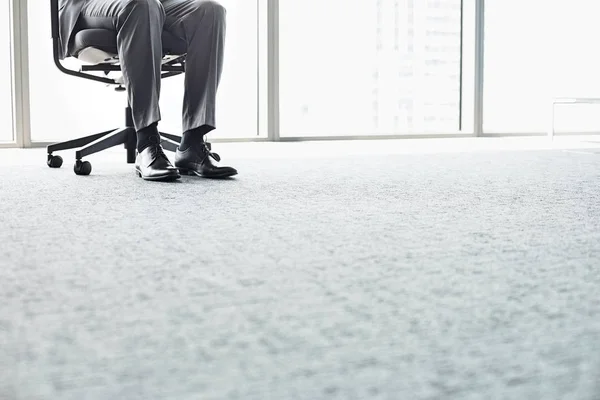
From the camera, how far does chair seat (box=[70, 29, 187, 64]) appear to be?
2.24 meters

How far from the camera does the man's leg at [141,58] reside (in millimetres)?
2117

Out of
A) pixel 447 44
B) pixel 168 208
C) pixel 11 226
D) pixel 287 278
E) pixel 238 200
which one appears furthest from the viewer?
pixel 447 44

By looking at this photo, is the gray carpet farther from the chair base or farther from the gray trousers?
the chair base

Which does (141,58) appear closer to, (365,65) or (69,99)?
(69,99)

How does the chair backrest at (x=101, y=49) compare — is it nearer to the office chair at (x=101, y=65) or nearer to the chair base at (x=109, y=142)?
the office chair at (x=101, y=65)

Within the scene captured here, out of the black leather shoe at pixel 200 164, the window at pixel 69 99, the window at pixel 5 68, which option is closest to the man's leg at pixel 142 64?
the black leather shoe at pixel 200 164

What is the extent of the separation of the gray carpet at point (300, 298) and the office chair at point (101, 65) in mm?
725

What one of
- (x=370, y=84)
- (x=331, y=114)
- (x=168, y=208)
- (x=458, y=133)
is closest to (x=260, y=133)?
(x=331, y=114)

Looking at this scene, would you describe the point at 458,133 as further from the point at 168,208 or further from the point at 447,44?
the point at 168,208

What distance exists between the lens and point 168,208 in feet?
4.92

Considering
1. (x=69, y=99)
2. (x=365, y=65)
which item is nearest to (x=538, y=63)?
(x=365, y=65)

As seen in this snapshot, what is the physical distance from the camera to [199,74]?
2.22m

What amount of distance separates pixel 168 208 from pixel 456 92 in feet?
12.4

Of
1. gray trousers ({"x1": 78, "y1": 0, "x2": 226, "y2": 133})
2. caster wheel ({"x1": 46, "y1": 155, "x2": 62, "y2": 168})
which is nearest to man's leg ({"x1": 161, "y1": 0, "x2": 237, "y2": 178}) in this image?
gray trousers ({"x1": 78, "y1": 0, "x2": 226, "y2": 133})
